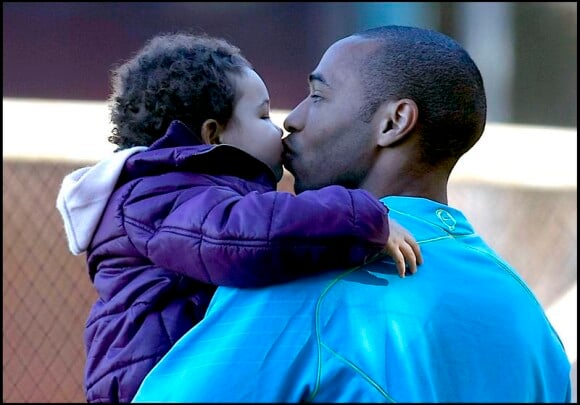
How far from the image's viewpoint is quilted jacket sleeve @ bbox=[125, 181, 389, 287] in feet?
5.70

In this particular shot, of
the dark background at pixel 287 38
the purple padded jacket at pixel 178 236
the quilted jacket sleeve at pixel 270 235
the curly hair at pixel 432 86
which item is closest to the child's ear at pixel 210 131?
the purple padded jacket at pixel 178 236

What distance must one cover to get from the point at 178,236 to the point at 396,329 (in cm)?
39

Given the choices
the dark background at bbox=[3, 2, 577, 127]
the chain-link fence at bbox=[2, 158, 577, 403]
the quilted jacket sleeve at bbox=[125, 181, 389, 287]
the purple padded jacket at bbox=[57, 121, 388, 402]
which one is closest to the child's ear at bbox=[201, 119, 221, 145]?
the purple padded jacket at bbox=[57, 121, 388, 402]

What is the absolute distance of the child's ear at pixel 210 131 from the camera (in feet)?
7.29

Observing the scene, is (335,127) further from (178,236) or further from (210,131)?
(178,236)

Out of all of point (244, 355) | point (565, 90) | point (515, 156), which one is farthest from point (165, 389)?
point (565, 90)

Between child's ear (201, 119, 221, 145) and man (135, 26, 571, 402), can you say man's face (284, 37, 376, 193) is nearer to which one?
man (135, 26, 571, 402)

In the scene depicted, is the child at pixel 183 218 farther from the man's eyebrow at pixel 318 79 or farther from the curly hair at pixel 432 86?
the curly hair at pixel 432 86

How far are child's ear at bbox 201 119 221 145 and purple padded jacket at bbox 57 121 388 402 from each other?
12 cm

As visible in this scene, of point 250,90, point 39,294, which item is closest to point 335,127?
point 250,90

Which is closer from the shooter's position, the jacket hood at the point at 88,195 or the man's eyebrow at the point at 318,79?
the jacket hood at the point at 88,195

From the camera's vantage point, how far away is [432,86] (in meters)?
2.19

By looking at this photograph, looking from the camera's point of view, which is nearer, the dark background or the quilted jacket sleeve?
the quilted jacket sleeve

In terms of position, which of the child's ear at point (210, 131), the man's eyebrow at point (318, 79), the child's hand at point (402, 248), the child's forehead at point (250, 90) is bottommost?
the child's hand at point (402, 248)
